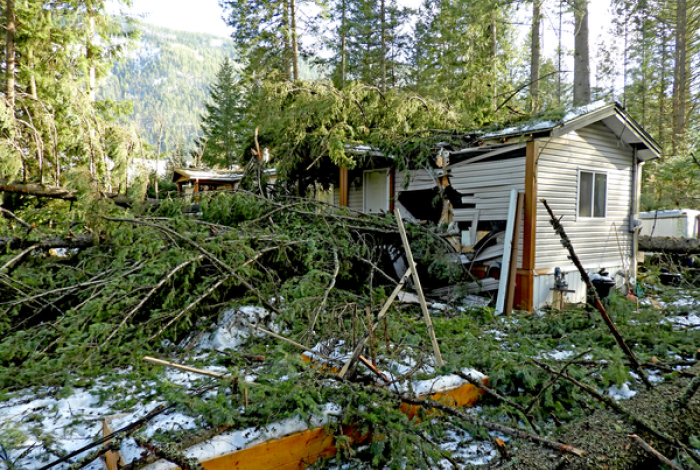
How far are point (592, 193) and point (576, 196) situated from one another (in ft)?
2.45

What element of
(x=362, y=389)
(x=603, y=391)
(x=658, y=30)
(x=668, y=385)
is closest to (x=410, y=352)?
(x=362, y=389)

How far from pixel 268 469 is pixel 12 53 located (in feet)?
43.5

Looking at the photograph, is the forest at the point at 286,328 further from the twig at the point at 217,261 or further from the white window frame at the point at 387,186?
the white window frame at the point at 387,186

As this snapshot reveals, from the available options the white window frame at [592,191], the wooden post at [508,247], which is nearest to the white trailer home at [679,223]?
the white window frame at [592,191]

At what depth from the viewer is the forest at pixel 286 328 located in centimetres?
236

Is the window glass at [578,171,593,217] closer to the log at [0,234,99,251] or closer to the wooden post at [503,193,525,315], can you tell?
the wooden post at [503,193,525,315]

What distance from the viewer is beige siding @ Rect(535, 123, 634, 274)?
7.52 m

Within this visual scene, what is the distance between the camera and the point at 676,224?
1460cm

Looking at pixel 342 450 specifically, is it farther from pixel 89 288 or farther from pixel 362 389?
pixel 89 288

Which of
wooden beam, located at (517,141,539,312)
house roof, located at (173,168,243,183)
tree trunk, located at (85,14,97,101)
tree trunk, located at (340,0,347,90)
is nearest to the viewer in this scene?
wooden beam, located at (517,141,539,312)

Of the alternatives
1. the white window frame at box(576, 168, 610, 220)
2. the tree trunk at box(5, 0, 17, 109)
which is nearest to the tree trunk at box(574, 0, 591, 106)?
the white window frame at box(576, 168, 610, 220)

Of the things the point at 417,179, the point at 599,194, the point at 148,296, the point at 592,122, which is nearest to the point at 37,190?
the point at 148,296

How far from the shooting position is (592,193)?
861 centimetres

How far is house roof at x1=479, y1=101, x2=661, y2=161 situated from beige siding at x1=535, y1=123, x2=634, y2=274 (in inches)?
7.9
